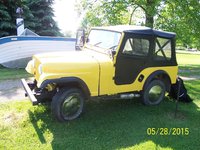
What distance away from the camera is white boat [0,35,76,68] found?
12.0 meters

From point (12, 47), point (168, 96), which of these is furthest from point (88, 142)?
point (12, 47)

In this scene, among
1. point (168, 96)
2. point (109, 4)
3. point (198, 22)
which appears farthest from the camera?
point (109, 4)

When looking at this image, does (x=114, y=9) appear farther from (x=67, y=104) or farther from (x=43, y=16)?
(x=67, y=104)

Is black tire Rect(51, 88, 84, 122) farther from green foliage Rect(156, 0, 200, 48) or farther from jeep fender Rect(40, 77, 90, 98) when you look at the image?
green foliage Rect(156, 0, 200, 48)

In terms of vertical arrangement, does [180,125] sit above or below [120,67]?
below

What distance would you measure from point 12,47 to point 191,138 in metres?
9.55

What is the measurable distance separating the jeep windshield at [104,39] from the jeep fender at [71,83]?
3.95 ft

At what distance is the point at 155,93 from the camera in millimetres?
6812

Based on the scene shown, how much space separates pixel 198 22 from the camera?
15273mm

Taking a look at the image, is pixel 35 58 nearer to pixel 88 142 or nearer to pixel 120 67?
pixel 120 67

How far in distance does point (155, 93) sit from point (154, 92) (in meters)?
0.07

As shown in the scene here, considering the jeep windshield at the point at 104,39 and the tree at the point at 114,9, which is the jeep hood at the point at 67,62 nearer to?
the jeep windshield at the point at 104,39

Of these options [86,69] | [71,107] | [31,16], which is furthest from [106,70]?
[31,16]
